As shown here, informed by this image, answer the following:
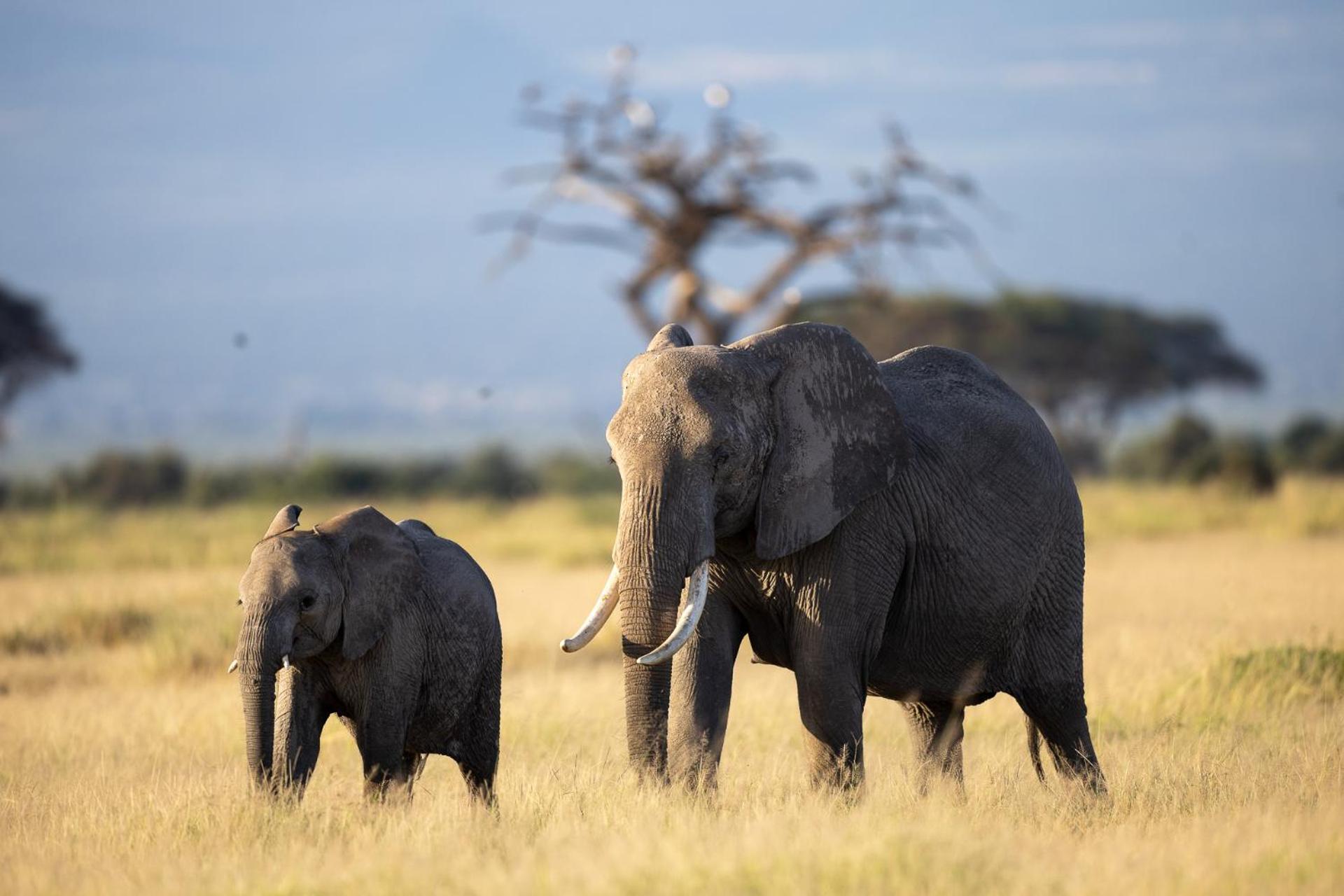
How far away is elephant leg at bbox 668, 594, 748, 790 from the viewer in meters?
7.21

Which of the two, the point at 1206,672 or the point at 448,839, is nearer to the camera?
the point at 448,839

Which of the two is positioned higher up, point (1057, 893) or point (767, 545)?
point (767, 545)

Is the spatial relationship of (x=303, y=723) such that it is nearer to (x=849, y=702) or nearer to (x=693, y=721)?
(x=693, y=721)

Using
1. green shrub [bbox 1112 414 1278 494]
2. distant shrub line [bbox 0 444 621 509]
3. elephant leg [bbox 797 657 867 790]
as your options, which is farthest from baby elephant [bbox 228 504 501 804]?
distant shrub line [bbox 0 444 621 509]

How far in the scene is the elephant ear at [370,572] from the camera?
7.34 m

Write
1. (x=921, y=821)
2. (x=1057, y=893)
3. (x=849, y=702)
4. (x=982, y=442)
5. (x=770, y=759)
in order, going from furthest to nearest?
1. (x=770, y=759)
2. (x=982, y=442)
3. (x=849, y=702)
4. (x=921, y=821)
5. (x=1057, y=893)

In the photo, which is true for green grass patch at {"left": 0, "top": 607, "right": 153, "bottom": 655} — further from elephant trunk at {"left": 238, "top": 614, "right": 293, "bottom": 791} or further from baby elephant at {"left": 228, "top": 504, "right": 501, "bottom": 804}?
elephant trunk at {"left": 238, "top": 614, "right": 293, "bottom": 791}

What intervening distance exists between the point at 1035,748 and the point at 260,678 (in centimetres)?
368

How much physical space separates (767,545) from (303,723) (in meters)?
2.11

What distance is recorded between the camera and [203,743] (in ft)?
32.9

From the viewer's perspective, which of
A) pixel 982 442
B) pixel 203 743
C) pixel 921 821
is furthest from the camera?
pixel 203 743

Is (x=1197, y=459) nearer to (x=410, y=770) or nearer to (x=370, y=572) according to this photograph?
(x=410, y=770)

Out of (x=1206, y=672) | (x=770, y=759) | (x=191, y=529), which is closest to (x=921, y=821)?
(x=770, y=759)

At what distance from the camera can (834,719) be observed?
23.2ft
